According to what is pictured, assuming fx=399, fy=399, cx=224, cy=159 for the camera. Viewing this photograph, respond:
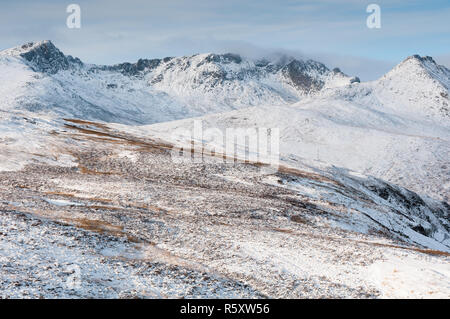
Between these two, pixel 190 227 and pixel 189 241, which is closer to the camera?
pixel 189 241

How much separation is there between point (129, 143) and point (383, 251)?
5880 centimetres

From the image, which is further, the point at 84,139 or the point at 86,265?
the point at 84,139

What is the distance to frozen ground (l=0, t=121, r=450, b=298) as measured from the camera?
68.8ft

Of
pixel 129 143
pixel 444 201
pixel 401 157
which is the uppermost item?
pixel 129 143

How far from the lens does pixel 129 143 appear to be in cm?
7894

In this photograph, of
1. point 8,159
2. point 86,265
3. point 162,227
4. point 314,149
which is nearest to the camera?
point 86,265

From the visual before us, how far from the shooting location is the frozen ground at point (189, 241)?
20984 mm

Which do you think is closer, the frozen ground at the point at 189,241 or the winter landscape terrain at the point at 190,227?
the frozen ground at the point at 189,241

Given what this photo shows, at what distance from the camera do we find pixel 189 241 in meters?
28.9

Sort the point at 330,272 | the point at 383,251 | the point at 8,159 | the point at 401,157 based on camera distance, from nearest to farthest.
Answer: the point at 330,272
the point at 383,251
the point at 8,159
the point at 401,157

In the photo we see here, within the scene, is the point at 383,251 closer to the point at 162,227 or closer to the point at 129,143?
the point at 162,227

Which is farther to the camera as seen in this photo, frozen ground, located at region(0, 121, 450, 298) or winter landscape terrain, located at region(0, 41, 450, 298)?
winter landscape terrain, located at region(0, 41, 450, 298)
